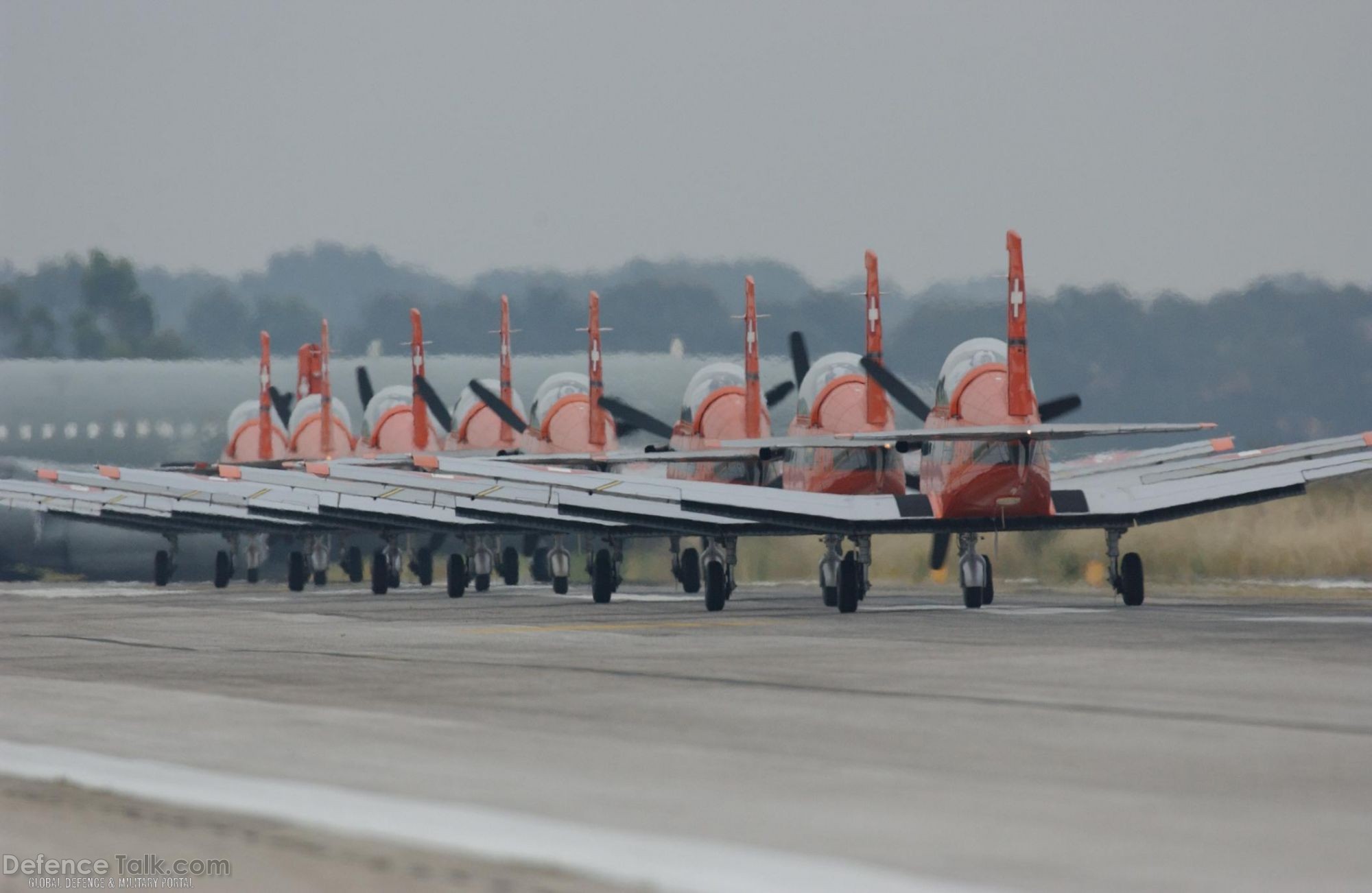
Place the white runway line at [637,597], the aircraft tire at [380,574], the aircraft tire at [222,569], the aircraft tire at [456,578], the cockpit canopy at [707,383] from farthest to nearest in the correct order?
the aircraft tire at [222,569] → the aircraft tire at [380,574] → the aircraft tire at [456,578] → the cockpit canopy at [707,383] → the white runway line at [637,597]

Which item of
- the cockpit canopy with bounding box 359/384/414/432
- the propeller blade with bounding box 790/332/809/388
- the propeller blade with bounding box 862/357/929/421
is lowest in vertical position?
the propeller blade with bounding box 862/357/929/421

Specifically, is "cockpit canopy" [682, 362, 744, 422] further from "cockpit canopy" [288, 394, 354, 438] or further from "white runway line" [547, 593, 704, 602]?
"cockpit canopy" [288, 394, 354, 438]

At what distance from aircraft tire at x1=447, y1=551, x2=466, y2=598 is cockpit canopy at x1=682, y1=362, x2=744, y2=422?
596 centimetres

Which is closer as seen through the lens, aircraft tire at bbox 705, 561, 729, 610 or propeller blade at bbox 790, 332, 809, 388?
aircraft tire at bbox 705, 561, 729, 610

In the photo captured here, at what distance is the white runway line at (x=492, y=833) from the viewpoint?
10.4 metres

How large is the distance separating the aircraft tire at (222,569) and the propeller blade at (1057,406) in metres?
29.1

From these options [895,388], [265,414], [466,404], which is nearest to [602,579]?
[895,388]

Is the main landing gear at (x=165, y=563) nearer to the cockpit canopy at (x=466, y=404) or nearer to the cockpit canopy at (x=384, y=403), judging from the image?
the cockpit canopy at (x=384, y=403)

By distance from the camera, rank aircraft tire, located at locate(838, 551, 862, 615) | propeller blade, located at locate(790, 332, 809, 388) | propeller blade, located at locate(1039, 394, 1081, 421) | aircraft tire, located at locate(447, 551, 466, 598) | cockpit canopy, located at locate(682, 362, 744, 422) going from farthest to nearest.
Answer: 1. propeller blade, located at locate(790, 332, 809, 388)
2. aircraft tire, located at locate(447, 551, 466, 598)
3. cockpit canopy, located at locate(682, 362, 744, 422)
4. propeller blade, located at locate(1039, 394, 1081, 421)
5. aircraft tire, located at locate(838, 551, 862, 615)

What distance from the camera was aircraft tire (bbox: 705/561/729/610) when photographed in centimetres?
3759

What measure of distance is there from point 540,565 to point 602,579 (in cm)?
1574

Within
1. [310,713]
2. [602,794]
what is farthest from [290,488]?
[602,794]

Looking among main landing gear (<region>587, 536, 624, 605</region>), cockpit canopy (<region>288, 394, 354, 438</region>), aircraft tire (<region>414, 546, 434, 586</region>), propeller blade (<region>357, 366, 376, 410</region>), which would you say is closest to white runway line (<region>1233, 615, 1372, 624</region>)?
main landing gear (<region>587, 536, 624, 605</region>)

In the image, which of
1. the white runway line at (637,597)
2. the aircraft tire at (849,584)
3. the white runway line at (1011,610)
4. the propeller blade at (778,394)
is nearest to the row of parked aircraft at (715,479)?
the aircraft tire at (849,584)
